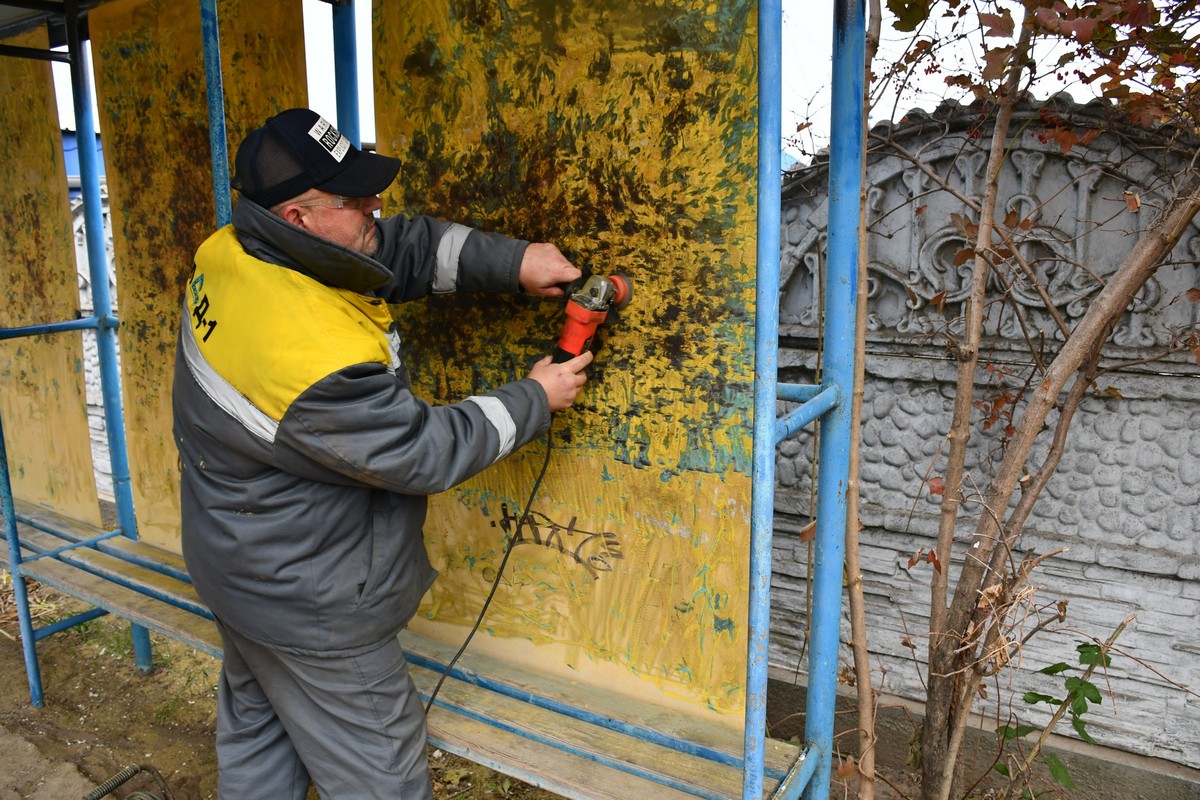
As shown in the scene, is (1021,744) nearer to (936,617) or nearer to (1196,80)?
(936,617)

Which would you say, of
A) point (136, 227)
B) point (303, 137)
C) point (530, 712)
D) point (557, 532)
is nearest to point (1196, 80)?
point (557, 532)

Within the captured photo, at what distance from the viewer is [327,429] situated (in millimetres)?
1848

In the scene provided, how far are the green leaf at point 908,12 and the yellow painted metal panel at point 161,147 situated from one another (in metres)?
1.84

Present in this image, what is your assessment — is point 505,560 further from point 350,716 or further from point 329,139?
point 329,139

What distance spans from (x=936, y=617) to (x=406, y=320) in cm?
180

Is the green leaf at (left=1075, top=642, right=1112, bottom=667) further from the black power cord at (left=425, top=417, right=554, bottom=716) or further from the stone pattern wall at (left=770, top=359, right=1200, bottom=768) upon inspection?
the black power cord at (left=425, top=417, right=554, bottom=716)

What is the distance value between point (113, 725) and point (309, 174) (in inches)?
117

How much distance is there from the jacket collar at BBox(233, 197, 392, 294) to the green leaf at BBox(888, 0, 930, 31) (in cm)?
144

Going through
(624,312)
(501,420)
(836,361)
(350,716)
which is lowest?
(350,716)

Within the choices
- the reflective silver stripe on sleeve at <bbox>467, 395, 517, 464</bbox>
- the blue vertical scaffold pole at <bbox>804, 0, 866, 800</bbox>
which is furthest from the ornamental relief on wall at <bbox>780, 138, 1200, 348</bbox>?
the reflective silver stripe on sleeve at <bbox>467, 395, 517, 464</bbox>

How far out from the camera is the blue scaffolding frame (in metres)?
1.60

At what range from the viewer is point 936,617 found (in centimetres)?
254

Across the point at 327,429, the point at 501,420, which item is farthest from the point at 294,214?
the point at 501,420

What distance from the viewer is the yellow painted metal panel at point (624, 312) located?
206cm
